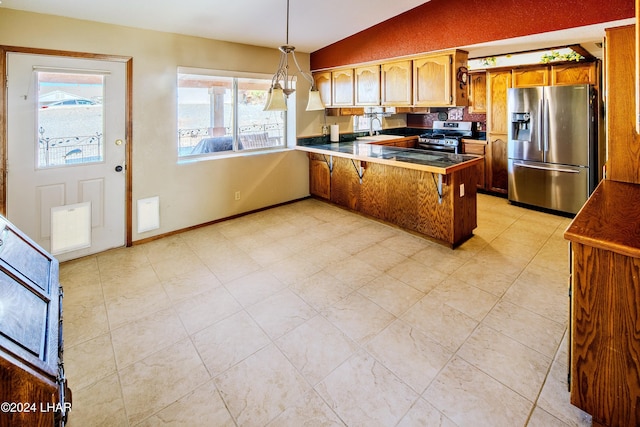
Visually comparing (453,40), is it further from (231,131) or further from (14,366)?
(14,366)

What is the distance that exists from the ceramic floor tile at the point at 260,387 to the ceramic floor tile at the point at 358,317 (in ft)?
1.63

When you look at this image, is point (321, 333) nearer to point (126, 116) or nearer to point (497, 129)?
point (126, 116)

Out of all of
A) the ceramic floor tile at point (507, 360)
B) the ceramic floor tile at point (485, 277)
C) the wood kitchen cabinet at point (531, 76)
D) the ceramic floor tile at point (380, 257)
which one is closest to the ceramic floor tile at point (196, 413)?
the ceramic floor tile at point (507, 360)

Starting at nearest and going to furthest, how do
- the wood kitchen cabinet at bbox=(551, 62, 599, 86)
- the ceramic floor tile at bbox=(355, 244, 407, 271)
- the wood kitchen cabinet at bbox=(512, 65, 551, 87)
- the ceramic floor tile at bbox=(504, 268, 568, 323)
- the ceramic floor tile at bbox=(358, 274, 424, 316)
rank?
1. the ceramic floor tile at bbox=(504, 268, 568, 323)
2. the ceramic floor tile at bbox=(358, 274, 424, 316)
3. the ceramic floor tile at bbox=(355, 244, 407, 271)
4. the wood kitchen cabinet at bbox=(551, 62, 599, 86)
5. the wood kitchen cabinet at bbox=(512, 65, 551, 87)

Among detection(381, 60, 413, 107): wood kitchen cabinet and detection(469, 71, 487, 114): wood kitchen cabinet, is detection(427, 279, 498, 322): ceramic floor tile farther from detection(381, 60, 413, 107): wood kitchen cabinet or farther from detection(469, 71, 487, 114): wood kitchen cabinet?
detection(469, 71, 487, 114): wood kitchen cabinet

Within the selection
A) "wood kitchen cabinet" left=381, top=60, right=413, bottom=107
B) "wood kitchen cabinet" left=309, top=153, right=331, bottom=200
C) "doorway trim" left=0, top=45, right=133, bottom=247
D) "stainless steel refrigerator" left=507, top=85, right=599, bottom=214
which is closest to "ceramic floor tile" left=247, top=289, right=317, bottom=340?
"doorway trim" left=0, top=45, right=133, bottom=247

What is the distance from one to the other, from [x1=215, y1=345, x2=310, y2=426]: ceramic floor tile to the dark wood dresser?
30.3 inches

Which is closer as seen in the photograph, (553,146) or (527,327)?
(527,327)

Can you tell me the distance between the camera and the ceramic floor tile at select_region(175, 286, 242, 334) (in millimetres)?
2359

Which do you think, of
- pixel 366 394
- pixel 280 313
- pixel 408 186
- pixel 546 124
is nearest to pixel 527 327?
pixel 366 394

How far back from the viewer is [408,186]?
388 cm

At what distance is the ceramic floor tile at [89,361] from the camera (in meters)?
1.84

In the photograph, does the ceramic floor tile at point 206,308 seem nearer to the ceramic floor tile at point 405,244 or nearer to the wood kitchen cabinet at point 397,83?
the ceramic floor tile at point 405,244

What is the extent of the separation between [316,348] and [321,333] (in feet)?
0.51
